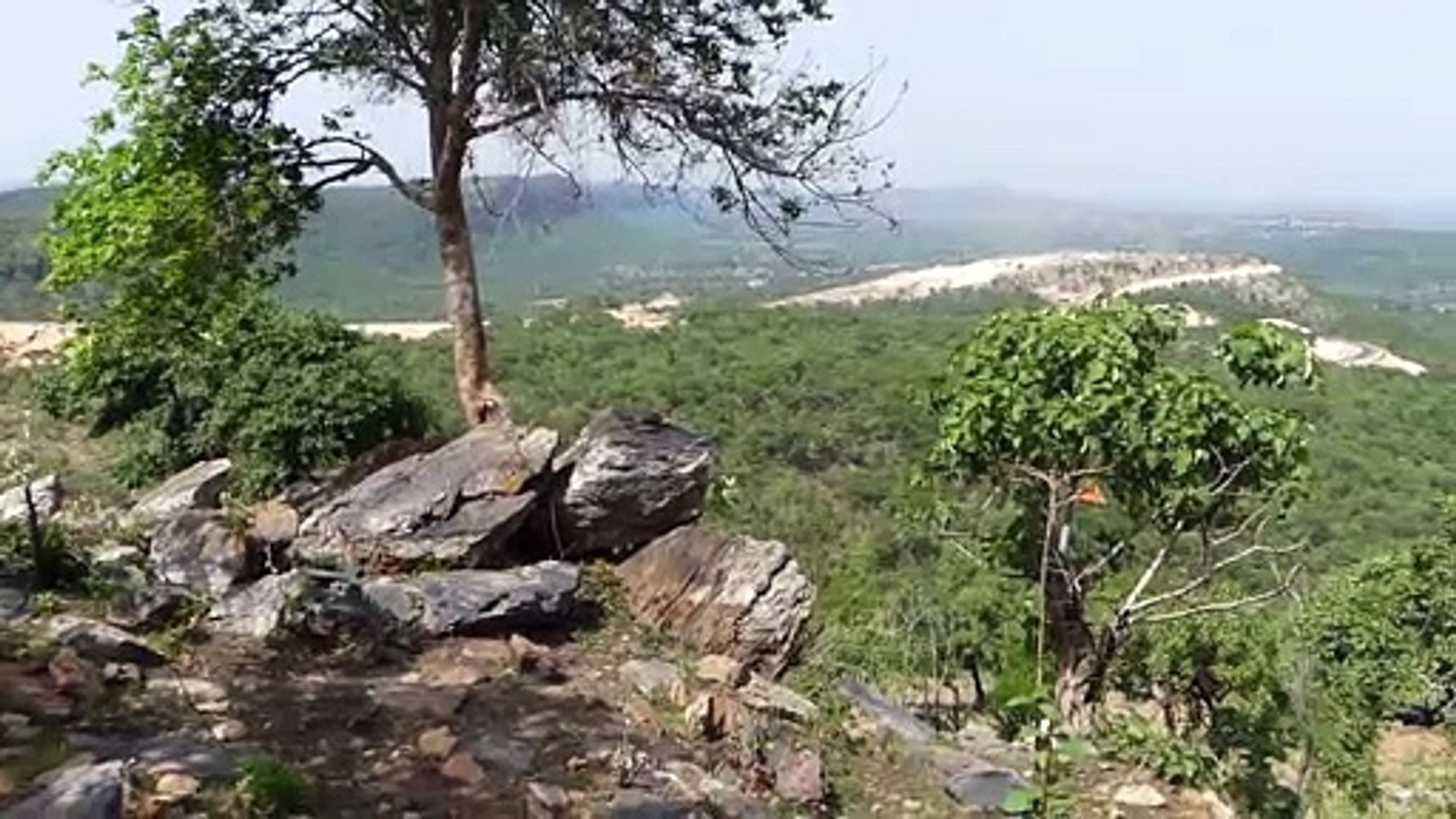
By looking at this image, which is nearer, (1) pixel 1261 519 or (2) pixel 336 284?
(1) pixel 1261 519

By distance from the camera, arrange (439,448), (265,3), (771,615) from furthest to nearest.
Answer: (265,3), (439,448), (771,615)

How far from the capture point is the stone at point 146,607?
5.61m

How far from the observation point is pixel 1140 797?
18.5 feet

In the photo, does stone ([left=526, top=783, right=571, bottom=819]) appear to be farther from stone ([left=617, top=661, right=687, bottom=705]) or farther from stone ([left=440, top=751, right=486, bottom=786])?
stone ([left=617, top=661, right=687, bottom=705])

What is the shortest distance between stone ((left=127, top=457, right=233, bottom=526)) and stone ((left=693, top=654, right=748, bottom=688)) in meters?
2.81

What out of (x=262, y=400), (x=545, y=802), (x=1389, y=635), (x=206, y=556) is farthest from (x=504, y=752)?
(x=1389, y=635)

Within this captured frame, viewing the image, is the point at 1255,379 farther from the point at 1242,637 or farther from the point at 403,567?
the point at 1242,637

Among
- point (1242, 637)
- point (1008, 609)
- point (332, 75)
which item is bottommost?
point (1008, 609)

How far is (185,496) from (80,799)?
4.26 metres

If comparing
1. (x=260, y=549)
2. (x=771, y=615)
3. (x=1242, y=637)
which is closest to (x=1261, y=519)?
(x=771, y=615)

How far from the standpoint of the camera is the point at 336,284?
69125 millimetres

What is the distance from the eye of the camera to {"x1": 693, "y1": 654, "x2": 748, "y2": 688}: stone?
574cm

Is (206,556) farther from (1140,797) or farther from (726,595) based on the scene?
(1140,797)

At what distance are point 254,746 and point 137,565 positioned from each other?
2134 mm
